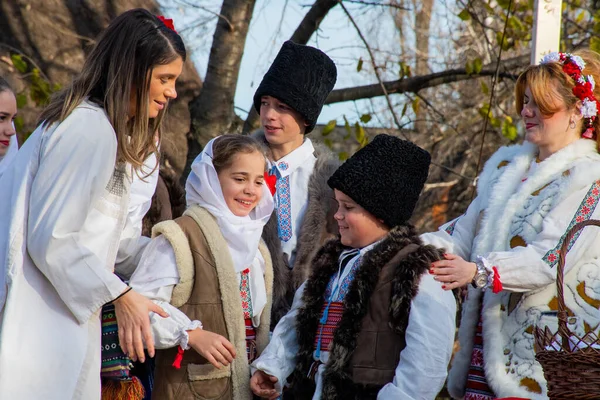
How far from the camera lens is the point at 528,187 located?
3.54m

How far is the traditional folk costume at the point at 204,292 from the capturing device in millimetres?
3240

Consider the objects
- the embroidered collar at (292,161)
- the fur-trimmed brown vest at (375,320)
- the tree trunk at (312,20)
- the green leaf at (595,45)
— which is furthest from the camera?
the tree trunk at (312,20)

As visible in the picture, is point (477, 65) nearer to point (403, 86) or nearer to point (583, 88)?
point (403, 86)

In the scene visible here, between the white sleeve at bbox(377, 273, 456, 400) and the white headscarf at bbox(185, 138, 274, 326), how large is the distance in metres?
0.75

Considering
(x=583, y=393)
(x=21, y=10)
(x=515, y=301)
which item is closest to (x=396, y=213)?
(x=515, y=301)

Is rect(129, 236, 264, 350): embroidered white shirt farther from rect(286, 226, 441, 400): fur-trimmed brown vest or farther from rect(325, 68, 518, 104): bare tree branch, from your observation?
rect(325, 68, 518, 104): bare tree branch

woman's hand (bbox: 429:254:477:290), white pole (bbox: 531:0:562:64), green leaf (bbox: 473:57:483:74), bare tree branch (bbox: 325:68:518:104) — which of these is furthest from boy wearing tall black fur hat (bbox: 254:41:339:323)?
bare tree branch (bbox: 325:68:518:104)

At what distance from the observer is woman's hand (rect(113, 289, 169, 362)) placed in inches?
113

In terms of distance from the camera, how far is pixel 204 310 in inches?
130

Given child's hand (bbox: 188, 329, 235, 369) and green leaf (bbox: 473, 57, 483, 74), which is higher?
green leaf (bbox: 473, 57, 483, 74)

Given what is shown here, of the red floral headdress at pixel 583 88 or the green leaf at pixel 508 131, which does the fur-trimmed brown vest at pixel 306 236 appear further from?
the green leaf at pixel 508 131

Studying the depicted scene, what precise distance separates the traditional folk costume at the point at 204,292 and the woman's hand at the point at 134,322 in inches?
7.1

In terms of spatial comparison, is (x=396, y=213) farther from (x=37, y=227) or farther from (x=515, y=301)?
(x=37, y=227)

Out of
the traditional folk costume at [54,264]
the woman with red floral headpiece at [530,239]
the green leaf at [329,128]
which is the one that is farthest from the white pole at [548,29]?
the traditional folk costume at [54,264]
